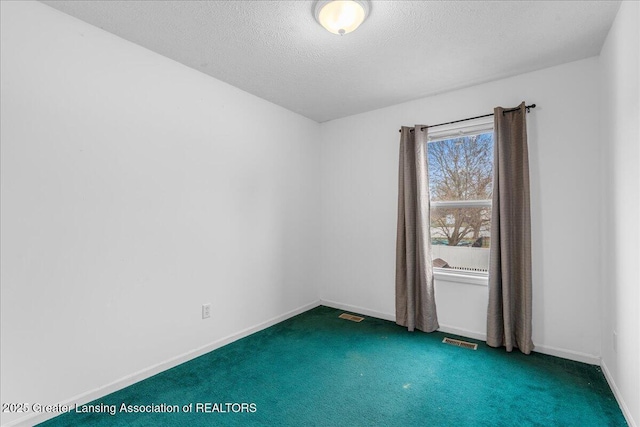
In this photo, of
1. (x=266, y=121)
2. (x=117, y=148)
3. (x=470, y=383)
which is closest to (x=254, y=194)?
(x=266, y=121)

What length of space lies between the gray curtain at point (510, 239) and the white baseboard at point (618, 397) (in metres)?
0.47

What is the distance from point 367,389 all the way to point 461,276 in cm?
152

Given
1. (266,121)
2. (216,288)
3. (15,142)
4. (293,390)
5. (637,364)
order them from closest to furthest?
(637,364), (15,142), (293,390), (216,288), (266,121)

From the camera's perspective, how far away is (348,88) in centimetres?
306

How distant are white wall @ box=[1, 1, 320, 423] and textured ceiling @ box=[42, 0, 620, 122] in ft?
0.85

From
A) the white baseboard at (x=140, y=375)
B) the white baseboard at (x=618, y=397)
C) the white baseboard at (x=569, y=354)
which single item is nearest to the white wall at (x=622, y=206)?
the white baseboard at (x=618, y=397)

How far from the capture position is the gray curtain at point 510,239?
2.62 m

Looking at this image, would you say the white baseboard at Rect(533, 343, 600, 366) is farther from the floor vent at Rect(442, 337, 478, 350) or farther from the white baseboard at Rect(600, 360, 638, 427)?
the floor vent at Rect(442, 337, 478, 350)

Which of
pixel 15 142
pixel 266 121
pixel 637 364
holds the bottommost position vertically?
pixel 637 364

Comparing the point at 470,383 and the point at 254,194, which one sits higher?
the point at 254,194

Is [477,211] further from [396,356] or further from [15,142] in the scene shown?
[15,142]

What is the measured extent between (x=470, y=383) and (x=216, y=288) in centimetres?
213

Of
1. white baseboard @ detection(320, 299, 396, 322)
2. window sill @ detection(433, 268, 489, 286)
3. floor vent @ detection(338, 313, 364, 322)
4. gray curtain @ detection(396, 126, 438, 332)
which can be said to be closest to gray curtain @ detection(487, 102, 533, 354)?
window sill @ detection(433, 268, 489, 286)

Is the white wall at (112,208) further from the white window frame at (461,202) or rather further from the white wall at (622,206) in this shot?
the white wall at (622,206)
